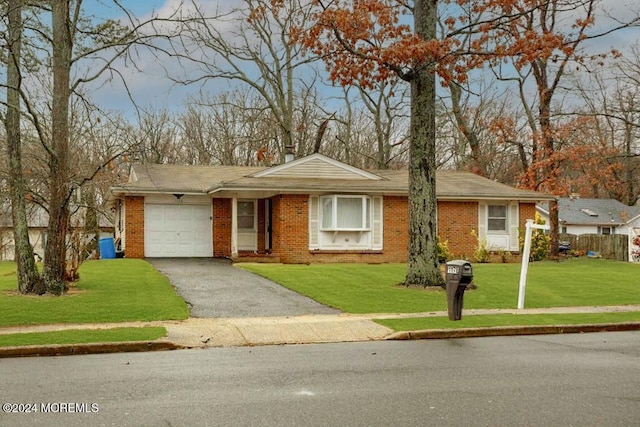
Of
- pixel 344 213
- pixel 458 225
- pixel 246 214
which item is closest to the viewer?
pixel 344 213

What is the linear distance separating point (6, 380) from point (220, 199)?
21.1m

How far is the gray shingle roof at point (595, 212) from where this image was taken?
57.2m

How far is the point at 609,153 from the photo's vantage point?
38.6 meters

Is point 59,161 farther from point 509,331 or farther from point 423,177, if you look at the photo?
point 509,331

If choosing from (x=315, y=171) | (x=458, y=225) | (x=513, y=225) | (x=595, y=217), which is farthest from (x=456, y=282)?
(x=595, y=217)

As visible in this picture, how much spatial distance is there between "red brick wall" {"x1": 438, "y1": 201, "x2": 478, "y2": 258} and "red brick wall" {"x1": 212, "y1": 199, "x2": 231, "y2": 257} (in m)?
8.76

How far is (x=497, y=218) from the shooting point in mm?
30906

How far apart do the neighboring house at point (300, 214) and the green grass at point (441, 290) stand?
304 centimetres

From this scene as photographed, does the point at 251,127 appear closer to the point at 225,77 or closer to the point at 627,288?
the point at 225,77

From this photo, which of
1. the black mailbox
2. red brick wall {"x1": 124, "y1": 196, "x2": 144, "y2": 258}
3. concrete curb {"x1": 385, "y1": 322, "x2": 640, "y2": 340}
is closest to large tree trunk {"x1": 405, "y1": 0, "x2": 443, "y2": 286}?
the black mailbox

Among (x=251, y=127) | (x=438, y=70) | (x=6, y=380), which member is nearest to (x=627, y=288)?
(x=438, y=70)

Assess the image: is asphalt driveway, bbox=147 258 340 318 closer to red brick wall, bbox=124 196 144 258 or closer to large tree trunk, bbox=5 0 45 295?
large tree trunk, bbox=5 0 45 295

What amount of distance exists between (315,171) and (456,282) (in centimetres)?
1639

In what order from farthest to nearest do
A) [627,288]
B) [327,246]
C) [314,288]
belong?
1. [327,246]
2. [627,288]
3. [314,288]
